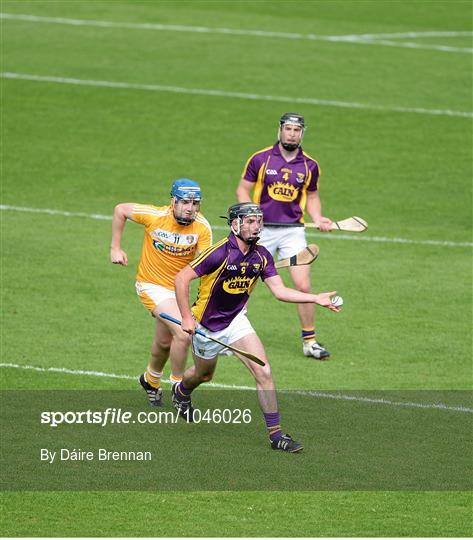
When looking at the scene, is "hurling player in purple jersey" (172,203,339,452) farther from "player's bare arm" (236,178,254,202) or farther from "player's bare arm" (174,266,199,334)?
"player's bare arm" (236,178,254,202)

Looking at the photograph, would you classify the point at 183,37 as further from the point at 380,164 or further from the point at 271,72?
the point at 380,164

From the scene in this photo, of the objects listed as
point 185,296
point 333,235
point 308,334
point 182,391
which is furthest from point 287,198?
point 333,235

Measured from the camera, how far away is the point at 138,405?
1429 cm

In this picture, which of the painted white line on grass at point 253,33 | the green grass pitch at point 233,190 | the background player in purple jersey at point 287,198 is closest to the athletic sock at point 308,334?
the background player in purple jersey at point 287,198

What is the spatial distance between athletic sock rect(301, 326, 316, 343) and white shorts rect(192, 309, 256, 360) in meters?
3.55

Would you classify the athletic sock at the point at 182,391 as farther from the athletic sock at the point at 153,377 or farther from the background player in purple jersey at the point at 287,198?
the background player in purple jersey at the point at 287,198

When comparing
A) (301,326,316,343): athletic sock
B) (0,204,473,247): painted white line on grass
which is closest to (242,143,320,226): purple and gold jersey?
(301,326,316,343): athletic sock

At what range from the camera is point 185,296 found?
12734 millimetres

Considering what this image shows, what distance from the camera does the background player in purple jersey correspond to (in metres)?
16.6

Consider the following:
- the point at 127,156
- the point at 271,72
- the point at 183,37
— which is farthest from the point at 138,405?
the point at 183,37

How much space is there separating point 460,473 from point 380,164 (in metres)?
13.8

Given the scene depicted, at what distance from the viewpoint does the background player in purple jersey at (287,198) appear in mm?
16594

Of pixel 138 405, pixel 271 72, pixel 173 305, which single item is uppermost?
pixel 271 72

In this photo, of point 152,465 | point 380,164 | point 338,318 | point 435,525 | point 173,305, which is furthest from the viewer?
point 380,164
